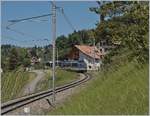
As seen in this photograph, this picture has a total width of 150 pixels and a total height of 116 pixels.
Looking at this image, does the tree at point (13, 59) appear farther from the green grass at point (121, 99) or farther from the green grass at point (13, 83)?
the green grass at point (121, 99)

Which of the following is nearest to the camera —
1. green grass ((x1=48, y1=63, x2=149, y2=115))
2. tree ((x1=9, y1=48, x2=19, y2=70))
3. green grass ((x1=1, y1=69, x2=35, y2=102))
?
green grass ((x1=48, y1=63, x2=149, y2=115))

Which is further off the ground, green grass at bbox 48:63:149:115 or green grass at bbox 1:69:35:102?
green grass at bbox 48:63:149:115

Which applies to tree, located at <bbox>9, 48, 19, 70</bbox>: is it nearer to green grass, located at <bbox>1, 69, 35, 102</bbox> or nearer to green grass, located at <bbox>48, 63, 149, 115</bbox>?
green grass, located at <bbox>1, 69, 35, 102</bbox>

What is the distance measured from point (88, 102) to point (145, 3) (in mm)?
4331

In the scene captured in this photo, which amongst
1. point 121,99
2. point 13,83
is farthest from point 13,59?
point 121,99

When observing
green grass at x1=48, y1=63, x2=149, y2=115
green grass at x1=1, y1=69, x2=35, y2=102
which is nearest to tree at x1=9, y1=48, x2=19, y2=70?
green grass at x1=1, y1=69, x2=35, y2=102

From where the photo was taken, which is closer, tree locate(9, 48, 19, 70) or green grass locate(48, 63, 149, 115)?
green grass locate(48, 63, 149, 115)

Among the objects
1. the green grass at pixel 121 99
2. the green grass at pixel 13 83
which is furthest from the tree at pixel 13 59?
the green grass at pixel 121 99

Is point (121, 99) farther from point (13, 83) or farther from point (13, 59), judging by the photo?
point (13, 59)

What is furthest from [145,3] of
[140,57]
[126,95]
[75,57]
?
[75,57]

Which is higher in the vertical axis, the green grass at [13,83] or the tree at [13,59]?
the tree at [13,59]

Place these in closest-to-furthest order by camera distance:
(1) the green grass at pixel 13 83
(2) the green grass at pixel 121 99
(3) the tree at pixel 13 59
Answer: (2) the green grass at pixel 121 99, (1) the green grass at pixel 13 83, (3) the tree at pixel 13 59

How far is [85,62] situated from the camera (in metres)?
128

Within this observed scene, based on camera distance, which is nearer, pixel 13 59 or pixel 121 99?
pixel 121 99
